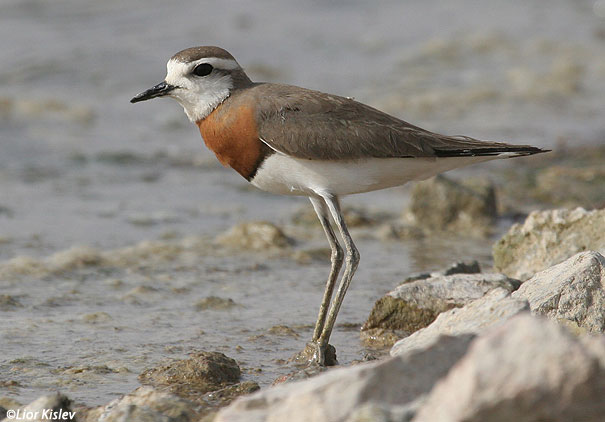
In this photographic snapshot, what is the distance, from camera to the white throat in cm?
539

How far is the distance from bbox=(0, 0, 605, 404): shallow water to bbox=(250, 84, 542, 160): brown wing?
1177mm

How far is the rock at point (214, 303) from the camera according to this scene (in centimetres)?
618

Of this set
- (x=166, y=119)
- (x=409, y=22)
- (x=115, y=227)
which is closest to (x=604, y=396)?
(x=115, y=227)

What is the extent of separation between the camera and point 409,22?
16.4 m

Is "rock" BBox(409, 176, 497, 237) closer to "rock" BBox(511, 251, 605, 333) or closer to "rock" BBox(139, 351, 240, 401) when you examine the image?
"rock" BBox(511, 251, 605, 333)

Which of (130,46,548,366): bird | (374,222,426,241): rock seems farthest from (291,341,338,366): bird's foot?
(374,222,426,241): rock

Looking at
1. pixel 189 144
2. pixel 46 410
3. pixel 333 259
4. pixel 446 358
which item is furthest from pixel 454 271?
pixel 189 144

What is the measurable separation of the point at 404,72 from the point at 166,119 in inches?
155

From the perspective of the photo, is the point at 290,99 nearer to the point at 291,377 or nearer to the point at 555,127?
the point at 291,377

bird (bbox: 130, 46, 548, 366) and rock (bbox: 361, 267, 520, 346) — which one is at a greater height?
bird (bbox: 130, 46, 548, 366)

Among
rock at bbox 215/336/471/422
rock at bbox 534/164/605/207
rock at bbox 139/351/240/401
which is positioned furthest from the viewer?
rock at bbox 534/164/605/207

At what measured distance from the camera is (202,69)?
5453 mm

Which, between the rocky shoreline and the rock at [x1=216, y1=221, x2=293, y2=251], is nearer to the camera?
the rocky shoreline

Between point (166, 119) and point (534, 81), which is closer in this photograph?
point (166, 119)
